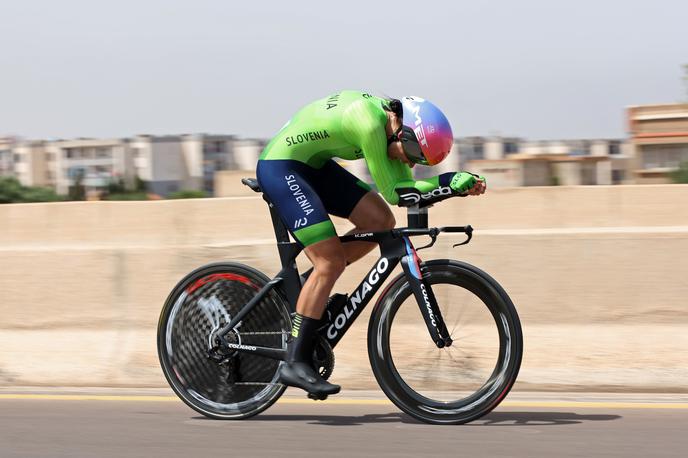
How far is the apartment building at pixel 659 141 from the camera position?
88.6 meters

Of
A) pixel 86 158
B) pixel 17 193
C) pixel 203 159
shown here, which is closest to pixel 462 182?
pixel 17 193

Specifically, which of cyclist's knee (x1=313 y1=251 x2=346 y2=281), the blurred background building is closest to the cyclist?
cyclist's knee (x1=313 y1=251 x2=346 y2=281)

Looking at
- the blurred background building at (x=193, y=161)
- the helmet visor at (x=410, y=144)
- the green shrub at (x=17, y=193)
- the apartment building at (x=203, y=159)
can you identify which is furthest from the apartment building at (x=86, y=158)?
the helmet visor at (x=410, y=144)

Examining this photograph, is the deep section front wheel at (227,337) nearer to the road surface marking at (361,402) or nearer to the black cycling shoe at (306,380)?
the black cycling shoe at (306,380)

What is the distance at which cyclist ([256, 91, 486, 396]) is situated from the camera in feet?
18.5

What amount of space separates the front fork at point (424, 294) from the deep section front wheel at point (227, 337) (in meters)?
0.74

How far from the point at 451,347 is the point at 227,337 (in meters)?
1.21

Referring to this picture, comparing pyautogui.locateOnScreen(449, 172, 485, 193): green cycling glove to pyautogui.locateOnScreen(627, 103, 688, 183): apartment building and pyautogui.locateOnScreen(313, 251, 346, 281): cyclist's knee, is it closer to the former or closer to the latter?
pyautogui.locateOnScreen(313, 251, 346, 281): cyclist's knee

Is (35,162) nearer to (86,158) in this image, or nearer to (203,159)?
(86,158)

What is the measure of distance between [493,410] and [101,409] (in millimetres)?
2181

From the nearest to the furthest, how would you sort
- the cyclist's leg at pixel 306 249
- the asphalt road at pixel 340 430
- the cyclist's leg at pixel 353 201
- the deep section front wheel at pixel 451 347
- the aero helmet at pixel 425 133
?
the asphalt road at pixel 340 430
the aero helmet at pixel 425 133
the deep section front wheel at pixel 451 347
the cyclist's leg at pixel 306 249
the cyclist's leg at pixel 353 201

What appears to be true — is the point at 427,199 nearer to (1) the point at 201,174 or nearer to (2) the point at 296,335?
→ (2) the point at 296,335

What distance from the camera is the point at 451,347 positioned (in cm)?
611

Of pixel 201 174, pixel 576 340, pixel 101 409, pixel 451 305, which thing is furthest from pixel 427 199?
pixel 201 174
